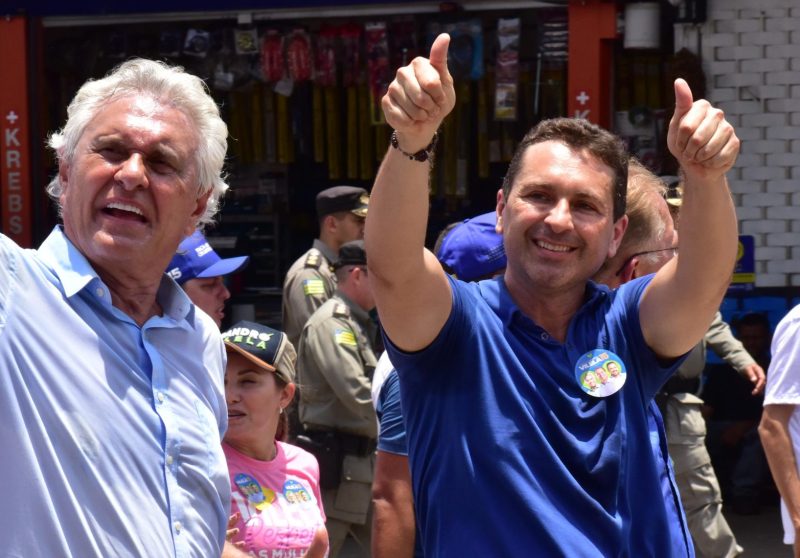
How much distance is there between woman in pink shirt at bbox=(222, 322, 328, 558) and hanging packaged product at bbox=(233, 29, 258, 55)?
6.02 meters

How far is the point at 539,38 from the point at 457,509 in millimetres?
7082

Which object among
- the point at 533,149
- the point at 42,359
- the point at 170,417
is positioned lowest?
the point at 170,417

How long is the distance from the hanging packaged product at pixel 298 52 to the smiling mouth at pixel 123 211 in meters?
7.24

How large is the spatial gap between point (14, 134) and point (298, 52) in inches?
85.4

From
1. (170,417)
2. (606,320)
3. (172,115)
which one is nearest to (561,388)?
(606,320)

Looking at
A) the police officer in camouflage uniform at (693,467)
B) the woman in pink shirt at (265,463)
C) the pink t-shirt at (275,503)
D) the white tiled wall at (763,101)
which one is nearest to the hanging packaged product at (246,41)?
the white tiled wall at (763,101)

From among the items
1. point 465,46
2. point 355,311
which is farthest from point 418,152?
point 465,46

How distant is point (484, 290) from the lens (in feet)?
8.45

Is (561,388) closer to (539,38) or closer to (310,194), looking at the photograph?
(539,38)

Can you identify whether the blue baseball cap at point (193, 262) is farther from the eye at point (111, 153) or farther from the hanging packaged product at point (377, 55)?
the hanging packaged product at point (377, 55)

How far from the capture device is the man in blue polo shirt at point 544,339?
7.55 feet

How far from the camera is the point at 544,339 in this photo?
250 centimetres

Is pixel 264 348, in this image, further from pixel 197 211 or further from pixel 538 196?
pixel 538 196

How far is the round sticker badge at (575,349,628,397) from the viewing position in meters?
2.45
